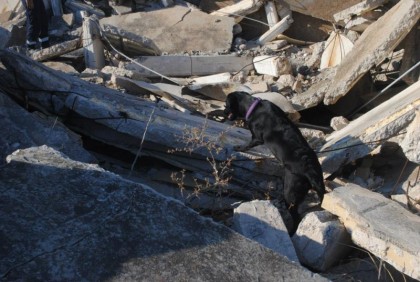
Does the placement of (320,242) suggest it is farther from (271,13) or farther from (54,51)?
(271,13)

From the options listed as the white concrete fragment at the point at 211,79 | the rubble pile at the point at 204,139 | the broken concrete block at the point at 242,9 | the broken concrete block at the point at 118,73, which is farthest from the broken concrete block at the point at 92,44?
the broken concrete block at the point at 242,9

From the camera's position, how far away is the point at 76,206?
10.9ft

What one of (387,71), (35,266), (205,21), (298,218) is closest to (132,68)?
(205,21)

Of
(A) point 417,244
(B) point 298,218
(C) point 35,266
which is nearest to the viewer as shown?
(C) point 35,266

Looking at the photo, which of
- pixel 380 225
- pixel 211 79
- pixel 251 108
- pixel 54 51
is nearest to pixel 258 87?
pixel 211 79

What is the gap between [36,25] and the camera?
30.2ft

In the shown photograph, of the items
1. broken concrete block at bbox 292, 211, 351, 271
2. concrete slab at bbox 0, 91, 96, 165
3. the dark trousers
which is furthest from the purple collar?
the dark trousers

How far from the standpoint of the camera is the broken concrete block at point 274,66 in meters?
8.21

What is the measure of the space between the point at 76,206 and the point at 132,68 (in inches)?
194

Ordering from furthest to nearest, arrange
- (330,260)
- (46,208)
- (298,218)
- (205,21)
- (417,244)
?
(205,21) → (298,218) → (330,260) → (417,244) → (46,208)

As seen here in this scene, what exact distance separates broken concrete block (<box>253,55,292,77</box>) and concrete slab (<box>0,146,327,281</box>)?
16.2 ft

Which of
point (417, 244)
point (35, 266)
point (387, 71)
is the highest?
point (35, 266)

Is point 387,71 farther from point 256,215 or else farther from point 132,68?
point 256,215

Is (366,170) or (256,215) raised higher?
(256,215)
